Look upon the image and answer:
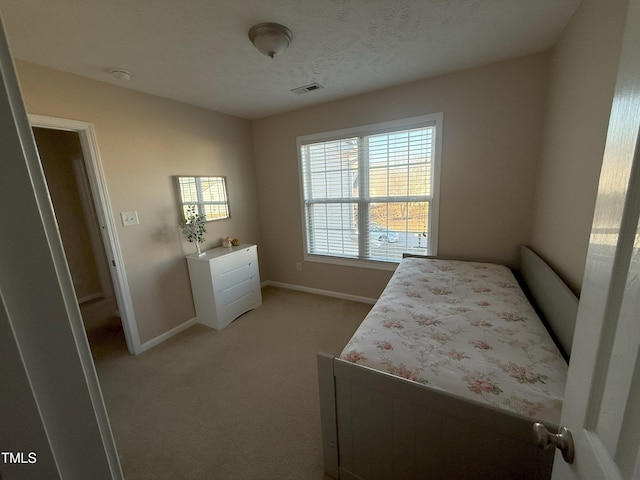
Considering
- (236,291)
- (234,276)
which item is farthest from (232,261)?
(236,291)

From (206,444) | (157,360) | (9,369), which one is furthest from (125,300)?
(9,369)

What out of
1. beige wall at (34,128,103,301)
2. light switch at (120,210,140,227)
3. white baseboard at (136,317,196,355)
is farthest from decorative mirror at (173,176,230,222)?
beige wall at (34,128,103,301)

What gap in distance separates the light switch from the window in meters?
1.85

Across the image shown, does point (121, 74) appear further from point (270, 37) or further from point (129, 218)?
point (270, 37)

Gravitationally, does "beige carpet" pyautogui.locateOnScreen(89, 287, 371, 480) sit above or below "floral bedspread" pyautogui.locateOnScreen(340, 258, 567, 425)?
below

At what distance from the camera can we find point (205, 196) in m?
2.95

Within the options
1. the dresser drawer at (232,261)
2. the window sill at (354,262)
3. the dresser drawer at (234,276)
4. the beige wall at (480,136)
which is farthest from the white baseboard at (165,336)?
the beige wall at (480,136)

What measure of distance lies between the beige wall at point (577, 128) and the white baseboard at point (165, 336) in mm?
3309

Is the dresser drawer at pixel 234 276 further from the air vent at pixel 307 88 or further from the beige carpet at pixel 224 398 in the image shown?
the air vent at pixel 307 88

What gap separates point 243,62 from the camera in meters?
1.92

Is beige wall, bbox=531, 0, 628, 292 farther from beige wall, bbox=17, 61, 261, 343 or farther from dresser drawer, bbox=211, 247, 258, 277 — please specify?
beige wall, bbox=17, 61, 261, 343

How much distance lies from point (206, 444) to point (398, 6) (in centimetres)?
278

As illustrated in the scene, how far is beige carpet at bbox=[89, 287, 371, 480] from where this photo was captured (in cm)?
143

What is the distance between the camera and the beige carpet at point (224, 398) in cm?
143
